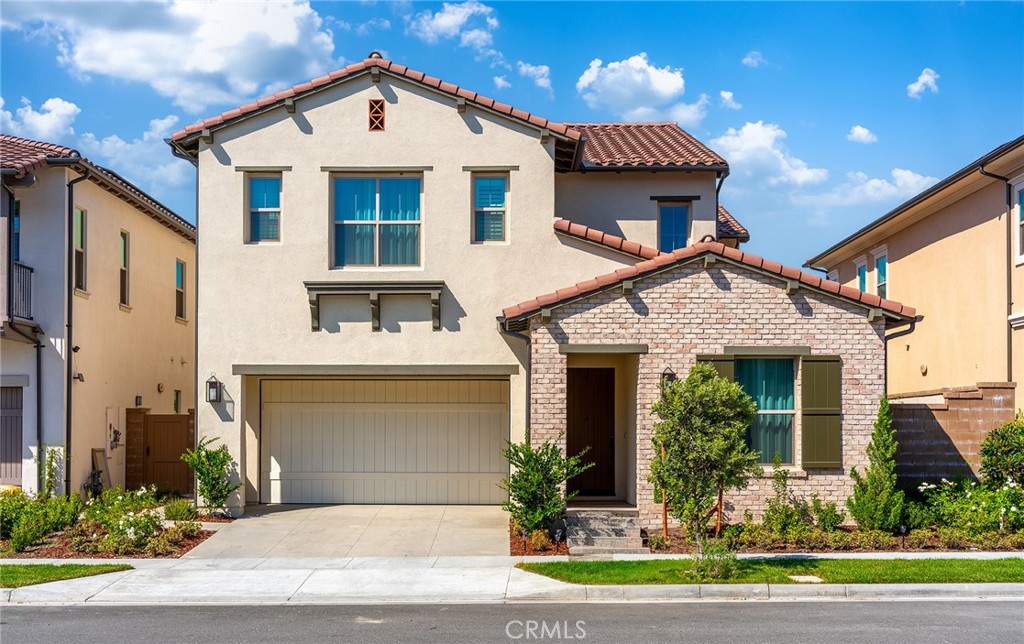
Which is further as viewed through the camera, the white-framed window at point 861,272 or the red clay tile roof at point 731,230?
the white-framed window at point 861,272

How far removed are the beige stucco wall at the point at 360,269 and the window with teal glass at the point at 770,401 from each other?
3.50 meters

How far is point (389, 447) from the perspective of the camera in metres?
18.6

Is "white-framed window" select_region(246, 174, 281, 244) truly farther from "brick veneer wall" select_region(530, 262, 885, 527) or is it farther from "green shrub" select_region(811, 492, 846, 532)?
"green shrub" select_region(811, 492, 846, 532)

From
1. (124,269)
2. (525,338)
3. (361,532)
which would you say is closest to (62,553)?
(361,532)

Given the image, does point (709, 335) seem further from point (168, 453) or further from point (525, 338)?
point (168, 453)

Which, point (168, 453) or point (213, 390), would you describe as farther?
point (168, 453)

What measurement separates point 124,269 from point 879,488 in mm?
15718

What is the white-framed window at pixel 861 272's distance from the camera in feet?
89.0

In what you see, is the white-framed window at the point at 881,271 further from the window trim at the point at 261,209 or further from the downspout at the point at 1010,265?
the window trim at the point at 261,209

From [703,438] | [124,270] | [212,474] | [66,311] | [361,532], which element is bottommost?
[361,532]

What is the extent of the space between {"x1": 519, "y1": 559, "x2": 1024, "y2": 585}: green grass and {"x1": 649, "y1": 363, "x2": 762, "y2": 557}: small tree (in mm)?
662

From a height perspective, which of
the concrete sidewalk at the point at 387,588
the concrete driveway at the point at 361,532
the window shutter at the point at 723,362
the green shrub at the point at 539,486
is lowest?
the concrete driveway at the point at 361,532

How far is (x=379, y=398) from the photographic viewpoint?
18.7 m

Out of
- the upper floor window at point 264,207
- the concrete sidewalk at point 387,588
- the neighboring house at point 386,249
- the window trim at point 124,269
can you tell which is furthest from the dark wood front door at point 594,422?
the window trim at point 124,269
